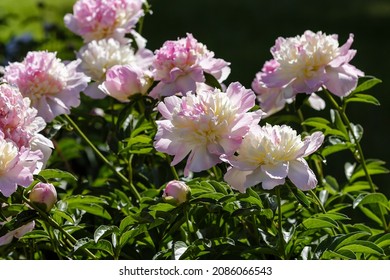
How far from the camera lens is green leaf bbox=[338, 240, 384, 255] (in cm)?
145

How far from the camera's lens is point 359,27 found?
21.0 ft

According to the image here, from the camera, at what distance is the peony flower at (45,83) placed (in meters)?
1.78

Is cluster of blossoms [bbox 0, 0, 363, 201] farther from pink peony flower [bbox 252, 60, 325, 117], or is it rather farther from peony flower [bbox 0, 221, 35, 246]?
peony flower [bbox 0, 221, 35, 246]

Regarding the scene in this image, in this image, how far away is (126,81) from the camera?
1.78 m

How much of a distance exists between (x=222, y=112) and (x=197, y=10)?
5.72 metres

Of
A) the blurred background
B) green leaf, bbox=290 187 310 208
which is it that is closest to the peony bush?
green leaf, bbox=290 187 310 208

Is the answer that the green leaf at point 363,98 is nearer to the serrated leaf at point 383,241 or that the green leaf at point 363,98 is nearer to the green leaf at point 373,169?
the green leaf at point 373,169

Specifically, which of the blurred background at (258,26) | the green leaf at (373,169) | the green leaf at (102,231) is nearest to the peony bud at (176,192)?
the green leaf at (102,231)

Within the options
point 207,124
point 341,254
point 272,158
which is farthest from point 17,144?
point 341,254

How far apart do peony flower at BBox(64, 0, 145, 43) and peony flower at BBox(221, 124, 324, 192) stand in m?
0.73

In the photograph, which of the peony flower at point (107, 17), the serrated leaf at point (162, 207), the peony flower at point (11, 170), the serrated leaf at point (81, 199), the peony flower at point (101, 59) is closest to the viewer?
the peony flower at point (11, 170)

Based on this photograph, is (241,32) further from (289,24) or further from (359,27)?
(359,27)

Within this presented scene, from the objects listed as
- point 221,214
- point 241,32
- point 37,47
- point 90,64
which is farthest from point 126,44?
point 241,32

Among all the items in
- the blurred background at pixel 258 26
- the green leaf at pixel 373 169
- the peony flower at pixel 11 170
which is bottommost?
the blurred background at pixel 258 26
